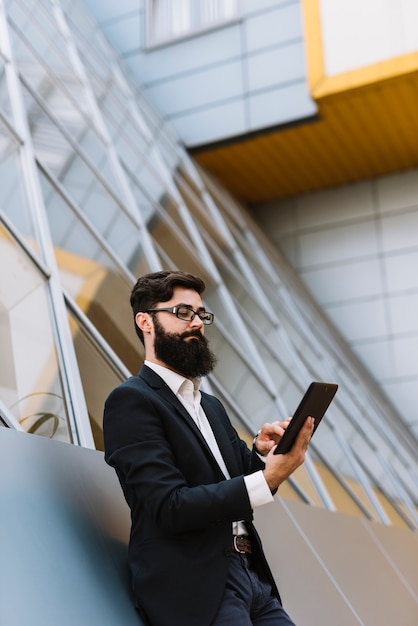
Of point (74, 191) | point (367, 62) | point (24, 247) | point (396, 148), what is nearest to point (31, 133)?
point (74, 191)

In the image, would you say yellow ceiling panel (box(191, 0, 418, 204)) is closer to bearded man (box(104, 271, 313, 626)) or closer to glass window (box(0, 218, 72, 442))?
glass window (box(0, 218, 72, 442))

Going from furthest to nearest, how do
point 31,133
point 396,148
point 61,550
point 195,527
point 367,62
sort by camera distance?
point 396,148 → point 367,62 → point 31,133 → point 61,550 → point 195,527

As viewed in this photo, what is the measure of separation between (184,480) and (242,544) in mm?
427

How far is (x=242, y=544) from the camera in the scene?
3.22m

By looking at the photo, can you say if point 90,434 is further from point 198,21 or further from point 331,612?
point 198,21

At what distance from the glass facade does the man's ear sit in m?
1.00

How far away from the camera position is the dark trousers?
2924 millimetres

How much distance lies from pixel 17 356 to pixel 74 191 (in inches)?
126

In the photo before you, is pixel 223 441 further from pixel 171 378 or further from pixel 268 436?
pixel 171 378

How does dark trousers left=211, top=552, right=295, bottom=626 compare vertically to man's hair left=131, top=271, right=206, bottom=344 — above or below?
below

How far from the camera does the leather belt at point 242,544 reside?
3.19m

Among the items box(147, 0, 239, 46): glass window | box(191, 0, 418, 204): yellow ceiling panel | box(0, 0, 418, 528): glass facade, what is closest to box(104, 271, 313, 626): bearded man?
box(0, 0, 418, 528): glass facade

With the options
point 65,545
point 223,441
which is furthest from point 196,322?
point 65,545

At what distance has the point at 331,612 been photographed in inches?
217
